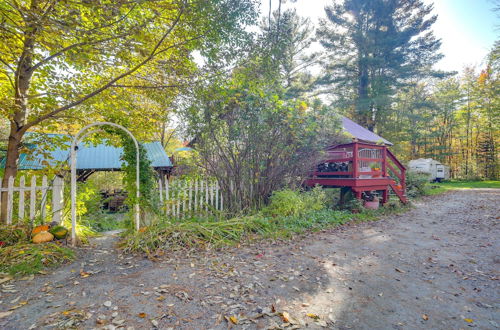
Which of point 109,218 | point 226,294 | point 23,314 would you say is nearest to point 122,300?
point 23,314

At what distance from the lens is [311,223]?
17.7ft

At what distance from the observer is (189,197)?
17.5 feet

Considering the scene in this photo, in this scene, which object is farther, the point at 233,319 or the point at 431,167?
the point at 431,167

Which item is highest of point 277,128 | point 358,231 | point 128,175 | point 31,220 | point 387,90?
point 387,90

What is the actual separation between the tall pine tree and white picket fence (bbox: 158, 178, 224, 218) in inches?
508

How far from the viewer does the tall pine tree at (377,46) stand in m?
14.0

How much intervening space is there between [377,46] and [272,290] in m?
16.2

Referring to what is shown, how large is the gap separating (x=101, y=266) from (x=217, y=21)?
4084mm

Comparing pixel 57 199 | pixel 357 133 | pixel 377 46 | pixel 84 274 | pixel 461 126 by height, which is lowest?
pixel 84 274

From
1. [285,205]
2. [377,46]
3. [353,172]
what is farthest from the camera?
[377,46]

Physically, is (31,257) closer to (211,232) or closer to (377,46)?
(211,232)

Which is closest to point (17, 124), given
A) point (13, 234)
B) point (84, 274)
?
point (13, 234)

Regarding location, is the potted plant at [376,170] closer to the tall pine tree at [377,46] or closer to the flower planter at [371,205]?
the flower planter at [371,205]

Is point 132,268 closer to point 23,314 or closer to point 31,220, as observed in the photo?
point 23,314
